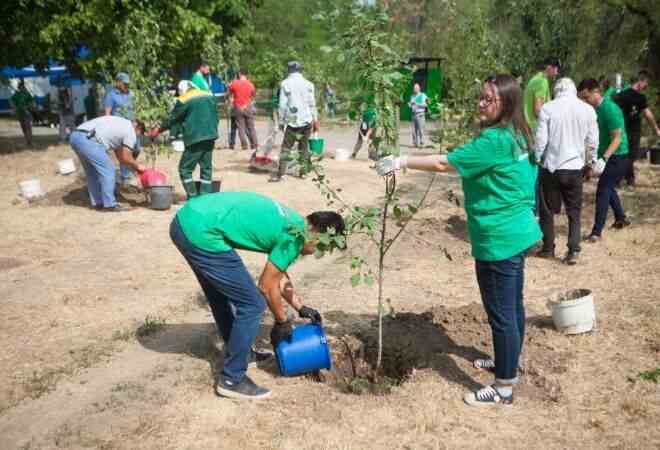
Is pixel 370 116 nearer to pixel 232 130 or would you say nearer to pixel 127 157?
pixel 127 157

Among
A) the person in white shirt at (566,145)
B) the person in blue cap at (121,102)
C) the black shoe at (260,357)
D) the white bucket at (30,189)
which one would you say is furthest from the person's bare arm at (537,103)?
Result: the white bucket at (30,189)

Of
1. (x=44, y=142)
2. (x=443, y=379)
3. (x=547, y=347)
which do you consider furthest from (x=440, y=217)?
(x=44, y=142)

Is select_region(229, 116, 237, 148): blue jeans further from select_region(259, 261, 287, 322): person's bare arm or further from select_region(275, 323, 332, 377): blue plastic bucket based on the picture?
select_region(259, 261, 287, 322): person's bare arm

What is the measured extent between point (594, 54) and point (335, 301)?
40.7 ft

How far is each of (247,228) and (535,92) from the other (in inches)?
170

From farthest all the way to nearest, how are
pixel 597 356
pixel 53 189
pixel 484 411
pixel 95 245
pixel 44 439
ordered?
pixel 53 189, pixel 95 245, pixel 597 356, pixel 484 411, pixel 44 439

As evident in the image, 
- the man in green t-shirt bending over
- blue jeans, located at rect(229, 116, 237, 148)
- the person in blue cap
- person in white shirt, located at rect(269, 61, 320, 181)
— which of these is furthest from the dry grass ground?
blue jeans, located at rect(229, 116, 237, 148)

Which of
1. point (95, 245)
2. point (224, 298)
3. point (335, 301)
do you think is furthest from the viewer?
point (95, 245)

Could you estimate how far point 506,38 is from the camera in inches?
811

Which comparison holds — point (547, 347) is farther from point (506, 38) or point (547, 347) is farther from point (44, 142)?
point (506, 38)

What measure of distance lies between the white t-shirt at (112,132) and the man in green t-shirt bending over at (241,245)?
16.1 feet

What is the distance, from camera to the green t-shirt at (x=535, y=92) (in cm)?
650

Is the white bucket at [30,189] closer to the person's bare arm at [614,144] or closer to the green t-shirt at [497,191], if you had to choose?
the person's bare arm at [614,144]

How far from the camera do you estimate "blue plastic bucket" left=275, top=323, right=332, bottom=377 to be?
148 inches
